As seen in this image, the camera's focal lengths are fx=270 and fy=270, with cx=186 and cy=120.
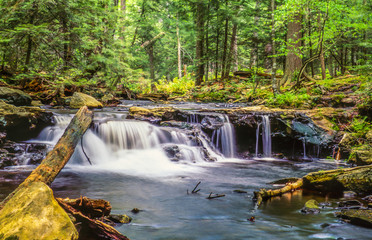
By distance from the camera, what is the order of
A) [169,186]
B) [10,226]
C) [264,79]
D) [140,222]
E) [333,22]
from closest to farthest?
[10,226] → [140,222] → [169,186] → [333,22] → [264,79]

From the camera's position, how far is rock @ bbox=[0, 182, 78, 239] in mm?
2000

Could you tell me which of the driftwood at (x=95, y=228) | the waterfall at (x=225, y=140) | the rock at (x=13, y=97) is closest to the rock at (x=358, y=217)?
the driftwood at (x=95, y=228)

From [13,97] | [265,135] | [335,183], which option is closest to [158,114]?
[265,135]

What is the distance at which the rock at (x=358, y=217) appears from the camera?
3191mm

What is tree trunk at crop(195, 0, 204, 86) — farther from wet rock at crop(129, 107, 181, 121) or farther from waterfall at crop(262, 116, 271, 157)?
waterfall at crop(262, 116, 271, 157)

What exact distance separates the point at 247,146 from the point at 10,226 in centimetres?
844

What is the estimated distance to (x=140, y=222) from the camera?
140 inches

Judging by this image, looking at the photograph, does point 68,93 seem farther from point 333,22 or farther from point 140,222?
point 333,22

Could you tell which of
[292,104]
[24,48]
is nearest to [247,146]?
[292,104]

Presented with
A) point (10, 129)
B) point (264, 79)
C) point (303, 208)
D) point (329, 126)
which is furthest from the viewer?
point (264, 79)

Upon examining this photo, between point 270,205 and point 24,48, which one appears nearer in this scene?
point 270,205

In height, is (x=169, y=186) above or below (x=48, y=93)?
below

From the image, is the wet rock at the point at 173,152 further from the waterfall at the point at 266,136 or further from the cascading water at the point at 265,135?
the waterfall at the point at 266,136

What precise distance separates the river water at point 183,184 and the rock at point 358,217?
3.8 inches
